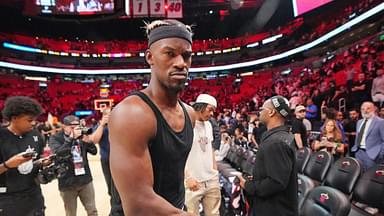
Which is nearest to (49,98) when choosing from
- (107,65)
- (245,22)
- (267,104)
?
(107,65)

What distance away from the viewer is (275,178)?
2205mm

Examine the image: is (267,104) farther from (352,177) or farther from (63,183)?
(63,183)

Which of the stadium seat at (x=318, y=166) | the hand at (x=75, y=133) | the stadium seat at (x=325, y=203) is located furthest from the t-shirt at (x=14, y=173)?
the stadium seat at (x=318, y=166)

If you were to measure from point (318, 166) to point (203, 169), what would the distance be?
1359 millimetres

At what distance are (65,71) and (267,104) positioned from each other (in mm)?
29209

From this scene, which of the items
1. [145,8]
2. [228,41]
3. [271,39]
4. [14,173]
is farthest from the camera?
[228,41]

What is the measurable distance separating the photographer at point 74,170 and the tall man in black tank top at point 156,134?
2.64 meters

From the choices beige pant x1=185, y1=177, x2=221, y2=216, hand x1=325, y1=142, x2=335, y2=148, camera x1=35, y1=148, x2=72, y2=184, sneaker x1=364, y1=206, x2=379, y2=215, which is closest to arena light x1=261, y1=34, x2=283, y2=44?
hand x1=325, y1=142, x2=335, y2=148

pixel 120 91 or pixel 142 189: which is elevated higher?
pixel 120 91

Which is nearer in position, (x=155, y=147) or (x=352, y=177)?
(x=155, y=147)

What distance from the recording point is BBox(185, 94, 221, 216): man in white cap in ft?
11.3

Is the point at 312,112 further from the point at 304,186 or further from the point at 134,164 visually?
the point at 134,164

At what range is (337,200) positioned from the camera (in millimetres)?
2178

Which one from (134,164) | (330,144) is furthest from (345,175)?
(134,164)
